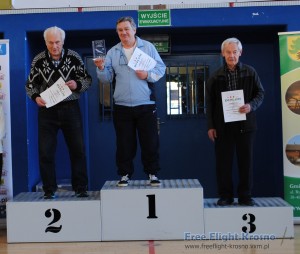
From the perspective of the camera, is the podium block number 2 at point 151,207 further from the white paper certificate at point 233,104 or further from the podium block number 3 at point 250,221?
the white paper certificate at point 233,104

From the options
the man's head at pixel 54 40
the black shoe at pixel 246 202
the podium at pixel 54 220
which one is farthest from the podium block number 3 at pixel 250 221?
the man's head at pixel 54 40

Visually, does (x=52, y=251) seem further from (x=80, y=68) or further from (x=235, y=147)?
(x=235, y=147)

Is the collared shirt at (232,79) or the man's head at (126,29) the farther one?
the collared shirt at (232,79)

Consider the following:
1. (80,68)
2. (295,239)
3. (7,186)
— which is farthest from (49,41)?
(295,239)

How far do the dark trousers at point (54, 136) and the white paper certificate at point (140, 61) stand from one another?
58 centimetres

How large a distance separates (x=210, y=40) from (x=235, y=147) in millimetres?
1576

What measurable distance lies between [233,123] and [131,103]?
2.73 feet

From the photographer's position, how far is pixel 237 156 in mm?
3793

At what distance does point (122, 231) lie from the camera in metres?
3.69

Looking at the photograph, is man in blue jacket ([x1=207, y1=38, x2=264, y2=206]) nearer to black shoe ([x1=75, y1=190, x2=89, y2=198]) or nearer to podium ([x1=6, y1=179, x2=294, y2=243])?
podium ([x1=6, y1=179, x2=294, y2=243])

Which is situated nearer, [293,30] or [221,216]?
[221,216]

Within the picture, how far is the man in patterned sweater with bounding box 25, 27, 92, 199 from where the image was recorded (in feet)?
12.2

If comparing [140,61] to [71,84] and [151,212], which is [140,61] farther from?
[151,212]

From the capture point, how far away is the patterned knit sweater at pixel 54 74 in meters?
3.72
